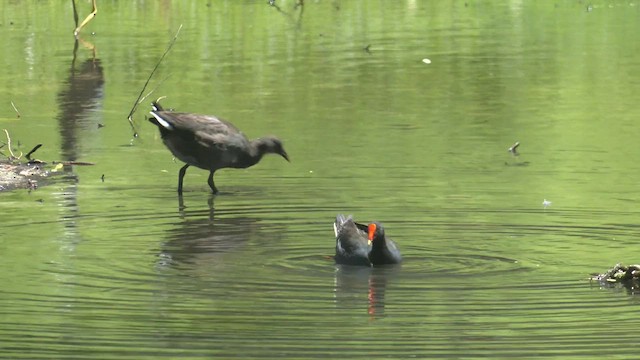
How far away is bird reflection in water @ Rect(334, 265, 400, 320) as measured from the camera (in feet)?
33.9

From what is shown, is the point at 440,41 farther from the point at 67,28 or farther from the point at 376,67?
the point at 67,28

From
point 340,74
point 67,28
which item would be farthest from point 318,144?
point 67,28

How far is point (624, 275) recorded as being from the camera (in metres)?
10.7

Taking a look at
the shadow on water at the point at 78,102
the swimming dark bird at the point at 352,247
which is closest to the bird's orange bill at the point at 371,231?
the swimming dark bird at the point at 352,247

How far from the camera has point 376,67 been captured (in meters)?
26.0

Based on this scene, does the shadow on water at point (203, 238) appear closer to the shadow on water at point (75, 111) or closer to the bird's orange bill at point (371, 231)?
the shadow on water at point (75, 111)

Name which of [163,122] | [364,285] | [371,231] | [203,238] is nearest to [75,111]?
[163,122]

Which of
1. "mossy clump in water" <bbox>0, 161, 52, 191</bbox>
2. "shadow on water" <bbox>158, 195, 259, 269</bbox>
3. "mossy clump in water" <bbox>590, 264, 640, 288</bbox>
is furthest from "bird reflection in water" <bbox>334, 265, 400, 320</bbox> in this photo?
"mossy clump in water" <bbox>0, 161, 52, 191</bbox>

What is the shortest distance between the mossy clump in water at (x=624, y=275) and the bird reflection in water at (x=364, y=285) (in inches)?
57.9

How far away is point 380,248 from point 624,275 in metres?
1.73

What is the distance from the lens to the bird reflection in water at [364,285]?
10320mm

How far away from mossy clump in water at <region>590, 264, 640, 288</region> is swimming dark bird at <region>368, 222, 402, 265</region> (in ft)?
5.15

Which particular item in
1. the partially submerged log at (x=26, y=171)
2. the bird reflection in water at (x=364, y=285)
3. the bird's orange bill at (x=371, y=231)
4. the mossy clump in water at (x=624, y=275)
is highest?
the bird's orange bill at (x=371, y=231)

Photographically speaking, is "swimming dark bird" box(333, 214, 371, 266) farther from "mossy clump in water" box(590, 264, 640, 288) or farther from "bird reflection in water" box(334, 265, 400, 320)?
"mossy clump in water" box(590, 264, 640, 288)
